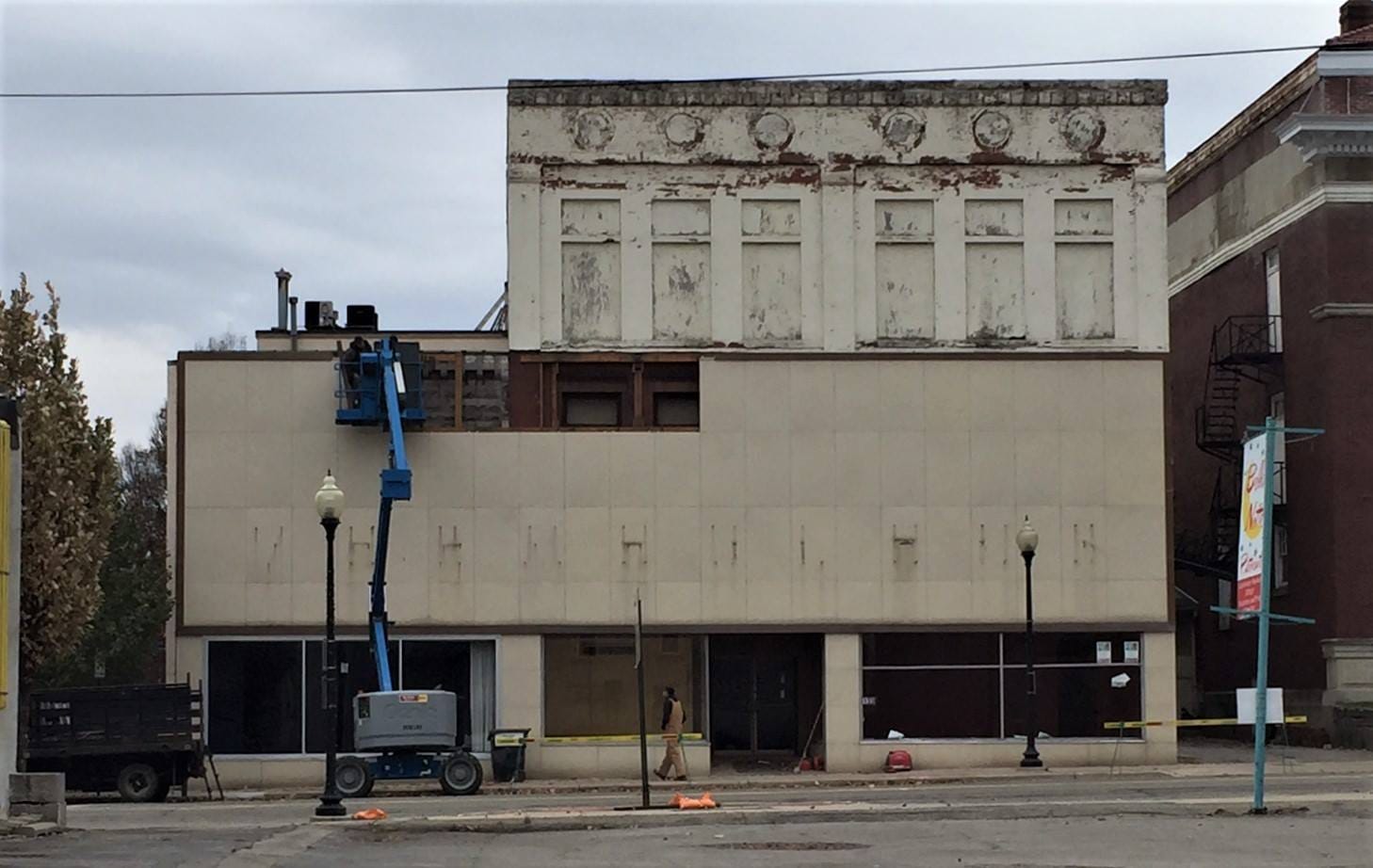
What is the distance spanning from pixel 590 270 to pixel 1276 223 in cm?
1652

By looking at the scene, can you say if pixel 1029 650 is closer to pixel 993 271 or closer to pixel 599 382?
pixel 993 271

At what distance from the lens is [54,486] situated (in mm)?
37438

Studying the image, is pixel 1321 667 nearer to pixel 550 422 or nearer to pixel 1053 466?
pixel 1053 466

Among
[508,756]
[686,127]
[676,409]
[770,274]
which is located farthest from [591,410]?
[508,756]

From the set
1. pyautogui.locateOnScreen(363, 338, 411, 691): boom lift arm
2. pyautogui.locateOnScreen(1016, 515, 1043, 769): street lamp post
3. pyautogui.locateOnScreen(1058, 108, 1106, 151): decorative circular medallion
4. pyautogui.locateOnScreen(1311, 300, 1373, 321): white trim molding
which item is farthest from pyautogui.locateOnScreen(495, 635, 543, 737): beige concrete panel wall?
pyautogui.locateOnScreen(1311, 300, 1373, 321): white trim molding

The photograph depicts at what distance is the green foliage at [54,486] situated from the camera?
36.8m

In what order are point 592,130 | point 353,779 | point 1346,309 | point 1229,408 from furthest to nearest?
point 1229,408 < point 1346,309 < point 592,130 < point 353,779

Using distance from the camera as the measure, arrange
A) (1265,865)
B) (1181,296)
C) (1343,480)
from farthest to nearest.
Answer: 1. (1181,296)
2. (1343,480)
3. (1265,865)

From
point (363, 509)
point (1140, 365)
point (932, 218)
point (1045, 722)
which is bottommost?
point (1045, 722)

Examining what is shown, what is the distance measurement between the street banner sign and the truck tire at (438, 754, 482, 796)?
51.6 ft

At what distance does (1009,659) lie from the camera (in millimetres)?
42375

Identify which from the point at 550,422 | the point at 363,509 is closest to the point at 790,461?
the point at 550,422

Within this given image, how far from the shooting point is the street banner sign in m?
24.6

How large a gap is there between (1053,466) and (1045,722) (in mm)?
5043
